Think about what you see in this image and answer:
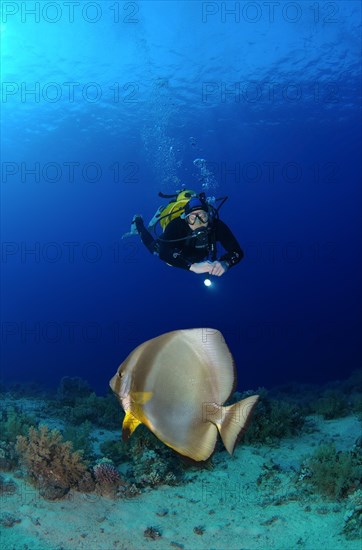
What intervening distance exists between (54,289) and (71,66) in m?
54.9

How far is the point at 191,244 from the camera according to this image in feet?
19.5

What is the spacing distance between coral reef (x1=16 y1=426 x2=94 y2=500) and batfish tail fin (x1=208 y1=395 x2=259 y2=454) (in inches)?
137

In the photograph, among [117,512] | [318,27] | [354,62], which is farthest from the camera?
[354,62]

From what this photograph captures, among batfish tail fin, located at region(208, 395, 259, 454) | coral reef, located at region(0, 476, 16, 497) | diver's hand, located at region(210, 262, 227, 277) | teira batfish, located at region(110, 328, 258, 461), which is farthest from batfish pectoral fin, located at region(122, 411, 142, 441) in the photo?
coral reef, located at region(0, 476, 16, 497)

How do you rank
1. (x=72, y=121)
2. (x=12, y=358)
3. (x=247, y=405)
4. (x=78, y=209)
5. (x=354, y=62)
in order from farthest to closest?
1. (x=78, y=209)
2. (x=12, y=358)
3. (x=72, y=121)
4. (x=354, y=62)
5. (x=247, y=405)

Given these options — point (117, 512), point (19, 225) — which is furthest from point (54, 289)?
point (117, 512)

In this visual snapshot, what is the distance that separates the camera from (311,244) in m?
58.9

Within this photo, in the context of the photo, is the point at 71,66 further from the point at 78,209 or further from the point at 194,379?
the point at 78,209

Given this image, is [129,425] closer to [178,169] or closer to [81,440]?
[81,440]

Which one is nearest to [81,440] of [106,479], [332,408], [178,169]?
[106,479]

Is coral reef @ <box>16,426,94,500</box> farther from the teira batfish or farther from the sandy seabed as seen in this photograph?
the teira batfish

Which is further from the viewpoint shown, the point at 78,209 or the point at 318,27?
the point at 78,209

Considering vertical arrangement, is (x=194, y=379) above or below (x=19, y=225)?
below

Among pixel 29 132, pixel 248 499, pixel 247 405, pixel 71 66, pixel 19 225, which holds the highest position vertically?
pixel 71 66
